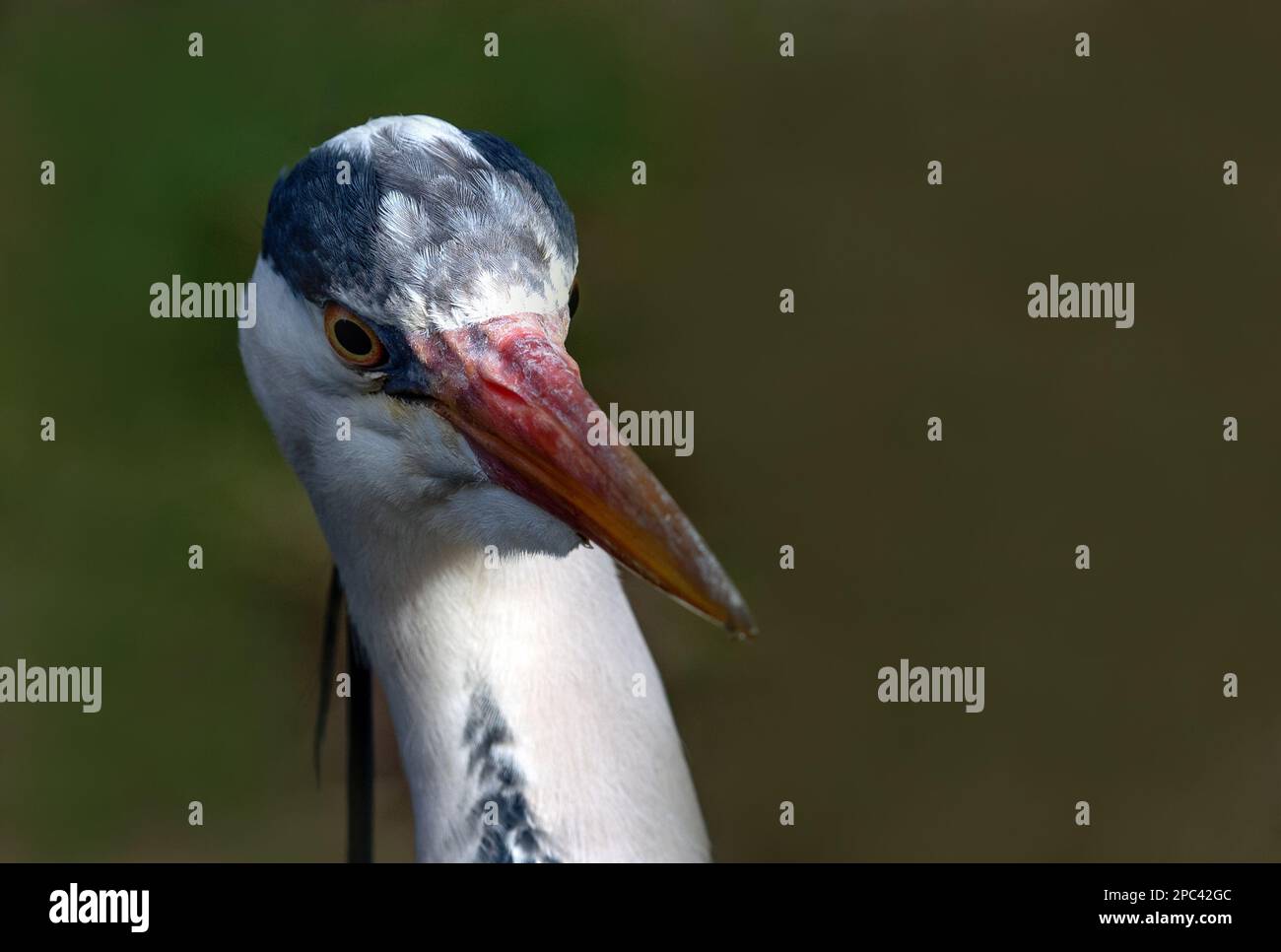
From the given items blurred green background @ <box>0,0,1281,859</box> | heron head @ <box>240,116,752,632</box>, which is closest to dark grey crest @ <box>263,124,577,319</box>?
heron head @ <box>240,116,752,632</box>

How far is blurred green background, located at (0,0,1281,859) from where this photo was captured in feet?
11.3

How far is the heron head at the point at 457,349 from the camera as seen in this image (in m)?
1.21

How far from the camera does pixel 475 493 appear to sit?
4.41 feet

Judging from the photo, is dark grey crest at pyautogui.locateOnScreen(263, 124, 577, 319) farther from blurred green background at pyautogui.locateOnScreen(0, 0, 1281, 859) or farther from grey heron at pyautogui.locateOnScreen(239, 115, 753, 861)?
blurred green background at pyautogui.locateOnScreen(0, 0, 1281, 859)

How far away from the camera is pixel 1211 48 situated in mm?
3643

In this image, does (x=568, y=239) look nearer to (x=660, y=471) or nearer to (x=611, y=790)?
(x=611, y=790)

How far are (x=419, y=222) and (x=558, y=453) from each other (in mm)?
294

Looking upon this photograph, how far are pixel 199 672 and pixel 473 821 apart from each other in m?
2.45

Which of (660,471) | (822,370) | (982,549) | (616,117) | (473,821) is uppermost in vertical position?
(616,117)

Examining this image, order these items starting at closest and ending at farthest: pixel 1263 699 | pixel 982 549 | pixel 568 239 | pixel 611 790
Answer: pixel 568 239, pixel 611 790, pixel 1263 699, pixel 982 549

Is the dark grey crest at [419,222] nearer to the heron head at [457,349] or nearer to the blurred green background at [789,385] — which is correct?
the heron head at [457,349]

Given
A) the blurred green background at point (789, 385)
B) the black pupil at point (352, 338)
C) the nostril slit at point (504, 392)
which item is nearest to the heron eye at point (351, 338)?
the black pupil at point (352, 338)

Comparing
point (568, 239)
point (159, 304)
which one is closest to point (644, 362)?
point (159, 304)

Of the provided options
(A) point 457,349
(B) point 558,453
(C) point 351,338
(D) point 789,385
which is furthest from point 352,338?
(D) point 789,385
